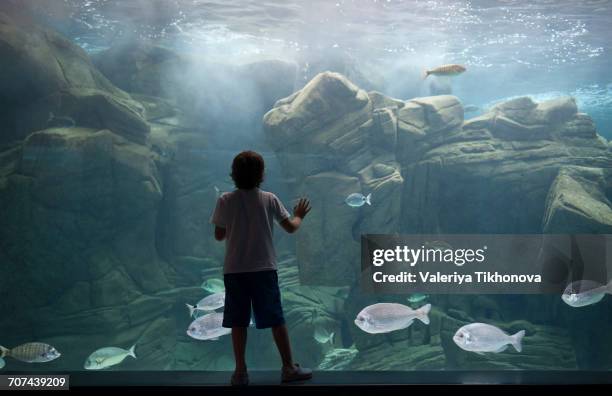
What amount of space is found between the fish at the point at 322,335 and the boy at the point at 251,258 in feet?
21.8

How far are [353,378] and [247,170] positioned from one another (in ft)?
6.02

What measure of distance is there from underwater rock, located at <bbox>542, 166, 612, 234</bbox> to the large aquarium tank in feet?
0.16

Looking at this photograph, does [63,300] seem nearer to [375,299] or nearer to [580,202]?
[375,299]

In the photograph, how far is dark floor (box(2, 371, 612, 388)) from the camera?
3.22 m

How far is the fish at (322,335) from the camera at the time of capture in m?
10.0

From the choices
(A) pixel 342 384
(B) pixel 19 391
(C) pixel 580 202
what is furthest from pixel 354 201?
(B) pixel 19 391

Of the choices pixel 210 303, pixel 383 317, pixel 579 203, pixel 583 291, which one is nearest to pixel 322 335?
pixel 210 303

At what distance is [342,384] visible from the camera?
126 inches

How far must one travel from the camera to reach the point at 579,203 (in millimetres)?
9086

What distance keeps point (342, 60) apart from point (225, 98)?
3.80 m

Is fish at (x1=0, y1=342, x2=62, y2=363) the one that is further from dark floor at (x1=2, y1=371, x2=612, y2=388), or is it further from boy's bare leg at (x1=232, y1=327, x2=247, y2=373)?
boy's bare leg at (x1=232, y1=327, x2=247, y2=373)

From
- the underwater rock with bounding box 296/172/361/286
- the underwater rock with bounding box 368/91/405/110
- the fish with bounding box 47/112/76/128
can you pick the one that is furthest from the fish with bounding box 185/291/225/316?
the underwater rock with bounding box 368/91/405/110

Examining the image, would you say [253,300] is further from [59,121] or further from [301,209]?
[59,121]

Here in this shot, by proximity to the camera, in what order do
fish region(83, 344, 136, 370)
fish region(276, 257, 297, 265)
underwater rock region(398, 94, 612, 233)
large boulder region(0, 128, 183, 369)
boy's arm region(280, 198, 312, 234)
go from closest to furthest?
boy's arm region(280, 198, 312, 234) → fish region(83, 344, 136, 370) → large boulder region(0, 128, 183, 369) → underwater rock region(398, 94, 612, 233) → fish region(276, 257, 297, 265)
